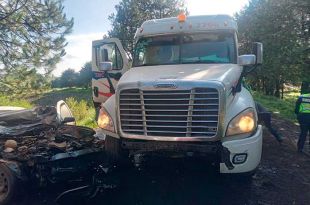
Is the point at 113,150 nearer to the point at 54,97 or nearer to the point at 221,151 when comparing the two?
the point at 221,151

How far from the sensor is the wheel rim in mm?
5406

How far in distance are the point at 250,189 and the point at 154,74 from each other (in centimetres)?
256

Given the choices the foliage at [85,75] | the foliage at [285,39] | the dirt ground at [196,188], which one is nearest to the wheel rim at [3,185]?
the dirt ground at [196,188]

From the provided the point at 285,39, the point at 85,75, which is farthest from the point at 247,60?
the point at 85,75

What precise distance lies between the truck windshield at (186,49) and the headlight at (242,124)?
5.47 feet

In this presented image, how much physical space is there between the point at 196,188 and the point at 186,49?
2.51 metres

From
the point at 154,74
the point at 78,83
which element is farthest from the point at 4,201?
the point at 78,83

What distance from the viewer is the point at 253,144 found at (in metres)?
4.75

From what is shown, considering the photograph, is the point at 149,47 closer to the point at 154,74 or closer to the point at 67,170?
the point at 154,74

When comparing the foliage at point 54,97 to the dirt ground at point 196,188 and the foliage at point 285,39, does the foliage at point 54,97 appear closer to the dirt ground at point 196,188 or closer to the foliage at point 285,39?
the foliage at point 285,39

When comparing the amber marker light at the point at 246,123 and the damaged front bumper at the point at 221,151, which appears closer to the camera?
the damaged front bumper at the point at 221,151

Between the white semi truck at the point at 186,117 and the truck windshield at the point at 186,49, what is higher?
the truck windshield at the point at 186,49

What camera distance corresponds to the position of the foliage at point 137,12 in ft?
117

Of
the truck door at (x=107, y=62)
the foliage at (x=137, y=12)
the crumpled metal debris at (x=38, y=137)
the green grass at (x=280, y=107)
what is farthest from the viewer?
the foliage at (x=137, y=12)
